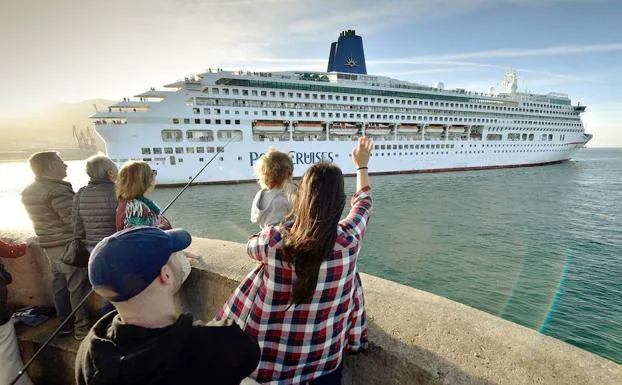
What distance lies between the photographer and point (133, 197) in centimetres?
219

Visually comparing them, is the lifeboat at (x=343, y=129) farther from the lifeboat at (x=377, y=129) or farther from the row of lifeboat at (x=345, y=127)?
the lifeboat at (x=377, y=129)

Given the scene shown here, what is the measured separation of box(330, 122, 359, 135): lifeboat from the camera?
31.7 m

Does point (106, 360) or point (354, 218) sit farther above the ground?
point (354, 218)

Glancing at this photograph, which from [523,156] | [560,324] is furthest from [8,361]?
[523,156]

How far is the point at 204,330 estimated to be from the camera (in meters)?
0.91

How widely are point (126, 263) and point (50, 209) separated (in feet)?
6.78

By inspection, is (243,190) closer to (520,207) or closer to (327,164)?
(520,207)

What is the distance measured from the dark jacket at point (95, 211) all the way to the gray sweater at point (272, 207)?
1.12 meters

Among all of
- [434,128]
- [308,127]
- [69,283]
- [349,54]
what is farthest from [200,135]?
[434,128]

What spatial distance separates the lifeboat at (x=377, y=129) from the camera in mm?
33125

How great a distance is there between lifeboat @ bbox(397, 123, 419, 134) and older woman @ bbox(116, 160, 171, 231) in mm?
35570

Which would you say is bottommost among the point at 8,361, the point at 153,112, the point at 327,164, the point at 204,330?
the point at 8,361

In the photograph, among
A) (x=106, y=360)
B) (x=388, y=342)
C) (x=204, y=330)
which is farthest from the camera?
(x=388, y=342)

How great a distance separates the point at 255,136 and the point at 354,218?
91.1ft
